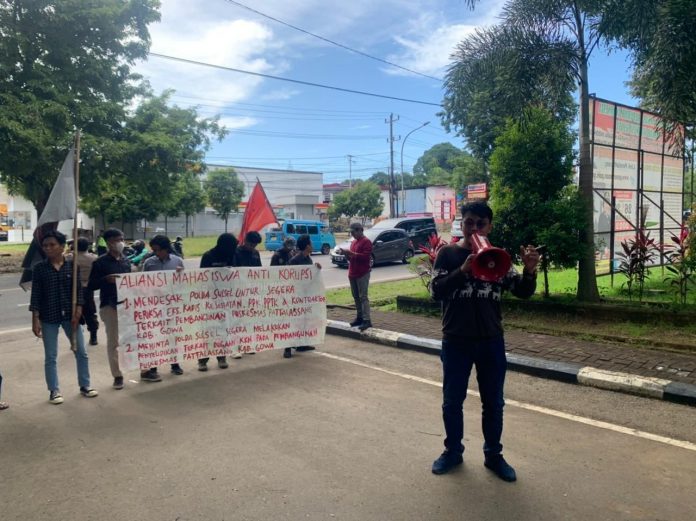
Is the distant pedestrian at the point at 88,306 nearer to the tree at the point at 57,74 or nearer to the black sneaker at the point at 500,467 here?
the black sneaker at the point at 500,467

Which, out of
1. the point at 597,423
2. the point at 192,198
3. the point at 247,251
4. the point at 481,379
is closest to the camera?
the point at 481,379

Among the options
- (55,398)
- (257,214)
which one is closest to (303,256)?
(257,214)

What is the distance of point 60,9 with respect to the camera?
1842cm

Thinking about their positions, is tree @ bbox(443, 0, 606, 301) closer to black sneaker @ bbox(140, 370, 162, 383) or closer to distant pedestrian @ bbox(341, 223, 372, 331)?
distant pedestrian @ bbox(341, 223, 372, 331)

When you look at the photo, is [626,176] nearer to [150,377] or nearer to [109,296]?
[150,377]

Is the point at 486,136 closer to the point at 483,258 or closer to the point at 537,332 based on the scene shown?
the point at 537,332

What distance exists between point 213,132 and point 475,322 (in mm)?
A: 24703

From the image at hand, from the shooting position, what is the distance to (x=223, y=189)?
46688mm

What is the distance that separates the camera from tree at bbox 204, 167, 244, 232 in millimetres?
46562

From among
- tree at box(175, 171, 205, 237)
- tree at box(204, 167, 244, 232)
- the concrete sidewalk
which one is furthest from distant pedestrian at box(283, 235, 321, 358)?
tree at box(204, 167, 244, 232)

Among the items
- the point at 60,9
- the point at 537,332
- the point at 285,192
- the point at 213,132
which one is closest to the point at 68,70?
the point at 60,9

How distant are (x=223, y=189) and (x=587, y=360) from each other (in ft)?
143

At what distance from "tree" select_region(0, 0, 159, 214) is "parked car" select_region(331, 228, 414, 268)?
10482 millimetres

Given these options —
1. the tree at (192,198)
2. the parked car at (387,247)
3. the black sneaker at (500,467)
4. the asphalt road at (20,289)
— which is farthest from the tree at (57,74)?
the tree at (192,198)
